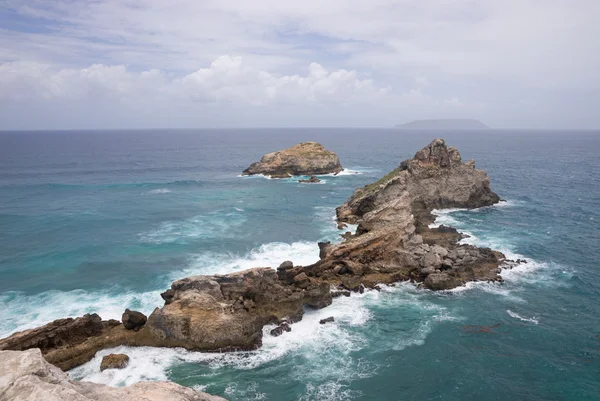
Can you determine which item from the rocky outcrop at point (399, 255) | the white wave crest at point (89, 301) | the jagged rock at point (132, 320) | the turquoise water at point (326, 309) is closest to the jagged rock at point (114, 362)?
the turquoise water at point (326, 309)

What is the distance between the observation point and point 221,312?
3744 centimetres

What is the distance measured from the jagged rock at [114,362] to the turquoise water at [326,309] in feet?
2.25

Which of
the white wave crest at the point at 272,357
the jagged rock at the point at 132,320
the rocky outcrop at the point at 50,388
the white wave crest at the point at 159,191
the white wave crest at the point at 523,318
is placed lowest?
the white wave crest at the point at 272,357

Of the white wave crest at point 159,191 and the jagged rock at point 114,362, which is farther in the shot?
the white wave crest at point 159,191

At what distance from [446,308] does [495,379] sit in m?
11.6

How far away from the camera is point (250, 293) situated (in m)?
41.0

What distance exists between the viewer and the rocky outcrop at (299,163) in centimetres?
12989

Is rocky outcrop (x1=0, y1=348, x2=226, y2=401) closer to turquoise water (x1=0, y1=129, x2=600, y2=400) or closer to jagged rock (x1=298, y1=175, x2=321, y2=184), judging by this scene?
turquoise water (x1=0, y1=129, x2=600, y2=400)

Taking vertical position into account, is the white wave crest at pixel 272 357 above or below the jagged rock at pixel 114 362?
below

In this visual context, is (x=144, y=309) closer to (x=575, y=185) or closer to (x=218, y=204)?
(x=218, y=204)

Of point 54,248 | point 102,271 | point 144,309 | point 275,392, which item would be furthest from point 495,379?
point 54,248

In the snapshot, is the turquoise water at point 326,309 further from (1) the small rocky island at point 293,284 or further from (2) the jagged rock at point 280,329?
(1) the small rocky island at point 293,284

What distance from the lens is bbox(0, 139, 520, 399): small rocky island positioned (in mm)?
36375

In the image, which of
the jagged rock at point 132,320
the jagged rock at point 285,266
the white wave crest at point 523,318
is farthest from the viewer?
the jagged rock at point 285,266
